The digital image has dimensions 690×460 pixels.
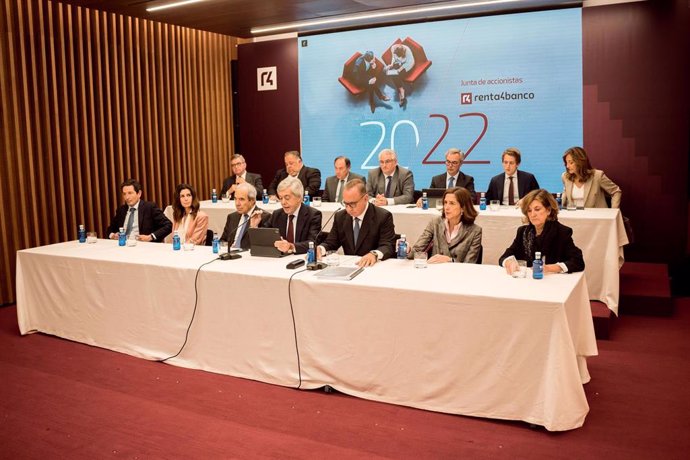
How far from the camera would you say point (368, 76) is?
27.8ft

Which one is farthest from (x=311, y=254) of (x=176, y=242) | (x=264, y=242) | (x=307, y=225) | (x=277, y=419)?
(x=176, y=242)

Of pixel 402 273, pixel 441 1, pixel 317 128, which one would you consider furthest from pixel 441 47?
pixel 402 273

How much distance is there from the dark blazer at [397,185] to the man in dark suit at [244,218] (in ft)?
6.71

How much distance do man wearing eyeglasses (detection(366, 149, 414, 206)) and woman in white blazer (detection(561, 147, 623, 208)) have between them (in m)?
1.65

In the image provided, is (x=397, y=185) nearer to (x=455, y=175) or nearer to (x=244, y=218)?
(x=455, y=175)

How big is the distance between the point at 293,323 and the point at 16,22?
469 cm

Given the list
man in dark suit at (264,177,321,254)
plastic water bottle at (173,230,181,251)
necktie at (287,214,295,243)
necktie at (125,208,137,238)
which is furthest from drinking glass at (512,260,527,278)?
necktie at (125,208,137,238)

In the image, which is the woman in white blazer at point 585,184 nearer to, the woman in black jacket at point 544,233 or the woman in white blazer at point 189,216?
the woman in black jacket at point 544,233

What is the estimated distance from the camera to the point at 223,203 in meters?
7.64

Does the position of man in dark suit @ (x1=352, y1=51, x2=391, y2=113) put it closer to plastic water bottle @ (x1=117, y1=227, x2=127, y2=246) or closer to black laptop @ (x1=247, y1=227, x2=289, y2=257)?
plastic water bottle @ (x1=117, y1=227, x2=127, y2=246)

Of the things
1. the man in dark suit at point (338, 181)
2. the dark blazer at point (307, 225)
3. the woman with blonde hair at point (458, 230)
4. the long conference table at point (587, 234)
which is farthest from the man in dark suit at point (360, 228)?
the man in dark suit at point (338, 181)

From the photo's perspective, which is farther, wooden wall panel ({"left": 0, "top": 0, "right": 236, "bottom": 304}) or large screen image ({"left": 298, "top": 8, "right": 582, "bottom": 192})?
large screen image ({"left": 298, "top": 8, "right": 582, "bottom": 192})

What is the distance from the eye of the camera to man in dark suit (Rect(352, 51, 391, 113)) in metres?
8.43

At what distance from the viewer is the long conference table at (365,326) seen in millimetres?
3404
